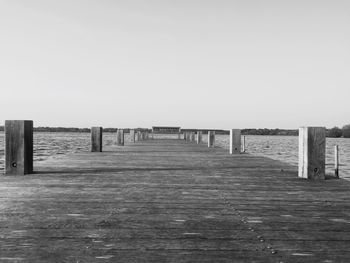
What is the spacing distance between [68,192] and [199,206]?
2.60 m

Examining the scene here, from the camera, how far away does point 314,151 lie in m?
9.77

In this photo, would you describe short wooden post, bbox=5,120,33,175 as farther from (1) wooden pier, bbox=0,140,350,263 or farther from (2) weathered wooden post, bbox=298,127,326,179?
(2) weathered wooden post, bbox=298,127,326,179

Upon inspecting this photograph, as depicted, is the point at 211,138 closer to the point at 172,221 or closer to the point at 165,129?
the point at 172,221

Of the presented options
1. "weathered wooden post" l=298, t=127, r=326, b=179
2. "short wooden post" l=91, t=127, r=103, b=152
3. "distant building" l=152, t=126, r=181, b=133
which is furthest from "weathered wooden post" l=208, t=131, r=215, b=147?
Result: "distant building" l=152, t=126, r=181, b=133

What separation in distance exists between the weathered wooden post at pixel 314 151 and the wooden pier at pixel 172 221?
943mm

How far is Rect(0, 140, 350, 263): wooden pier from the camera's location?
3.76 metres

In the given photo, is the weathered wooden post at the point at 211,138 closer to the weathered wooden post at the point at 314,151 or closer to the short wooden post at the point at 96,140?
the short wooden post at the point at 96,140

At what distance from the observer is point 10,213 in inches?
214

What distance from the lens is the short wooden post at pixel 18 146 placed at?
997cm

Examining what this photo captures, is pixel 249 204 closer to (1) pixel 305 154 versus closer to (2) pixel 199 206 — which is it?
(2) pixel 199 206

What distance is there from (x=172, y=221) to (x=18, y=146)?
20.7 feet

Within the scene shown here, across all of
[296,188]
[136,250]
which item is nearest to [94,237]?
[136,250]

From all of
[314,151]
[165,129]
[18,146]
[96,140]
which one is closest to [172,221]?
[314,151]

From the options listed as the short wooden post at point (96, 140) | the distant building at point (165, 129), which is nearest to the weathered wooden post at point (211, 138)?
the short wooden post at point (96, 140)
